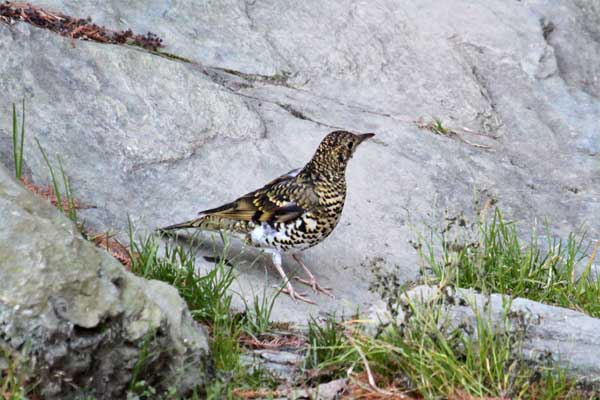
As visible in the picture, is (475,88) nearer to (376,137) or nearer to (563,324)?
(376,137)

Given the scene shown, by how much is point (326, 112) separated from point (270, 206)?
2088 millimetres

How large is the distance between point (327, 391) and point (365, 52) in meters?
5.54

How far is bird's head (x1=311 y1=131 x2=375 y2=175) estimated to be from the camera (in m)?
7.28

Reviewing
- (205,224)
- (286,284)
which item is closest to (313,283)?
(286,284)

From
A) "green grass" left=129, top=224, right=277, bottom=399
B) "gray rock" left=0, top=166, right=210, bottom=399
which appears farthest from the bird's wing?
"gray rock" left=0, top=166, right=210, bottom=399

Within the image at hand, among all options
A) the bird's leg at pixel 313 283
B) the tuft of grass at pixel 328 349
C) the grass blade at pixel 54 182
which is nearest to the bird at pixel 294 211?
the bird's leg at pixel 313 283

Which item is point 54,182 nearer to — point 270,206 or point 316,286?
point 270,206

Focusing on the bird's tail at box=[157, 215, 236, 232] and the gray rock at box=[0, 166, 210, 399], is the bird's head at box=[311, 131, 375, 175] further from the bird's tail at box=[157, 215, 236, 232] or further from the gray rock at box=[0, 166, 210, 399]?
the gray rock at box=[0, 166, 210, 399]

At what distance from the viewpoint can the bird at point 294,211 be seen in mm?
7070

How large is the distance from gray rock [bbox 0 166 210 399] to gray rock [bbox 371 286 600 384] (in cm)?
109

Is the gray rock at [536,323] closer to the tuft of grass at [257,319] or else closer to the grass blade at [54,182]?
the tuft of grass at [257,319]

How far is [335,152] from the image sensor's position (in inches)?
287

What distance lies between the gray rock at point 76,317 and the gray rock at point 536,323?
1088 millimetres

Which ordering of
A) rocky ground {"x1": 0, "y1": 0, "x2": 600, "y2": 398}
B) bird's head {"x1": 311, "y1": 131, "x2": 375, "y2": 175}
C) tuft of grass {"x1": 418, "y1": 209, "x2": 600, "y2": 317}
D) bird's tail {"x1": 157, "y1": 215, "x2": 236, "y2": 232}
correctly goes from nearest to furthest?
tuft of grass {"x1": 418, "y1": 209, "x2": 600, "y2": 317}
bird's tail {"x1": 157, "y1": 215, "x2": 236, "y2": 232}
bird's head {"x1": 311, "y1": 131, "x2": 375, "y2": 175}
rocky ground {"x1": 0, "y1": 0, "x2": 600, "y2": 398}
